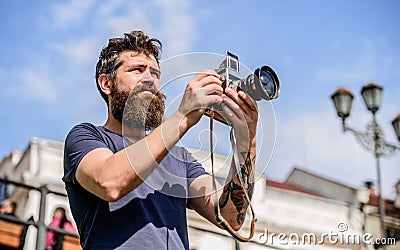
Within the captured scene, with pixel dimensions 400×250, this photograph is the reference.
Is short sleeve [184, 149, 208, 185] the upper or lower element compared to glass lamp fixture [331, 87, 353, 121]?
lower

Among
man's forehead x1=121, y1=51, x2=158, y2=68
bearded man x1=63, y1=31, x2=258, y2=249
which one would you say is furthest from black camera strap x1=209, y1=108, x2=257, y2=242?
man's forehead x1=121, y1=51, x2=158, y2=68

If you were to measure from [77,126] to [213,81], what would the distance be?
449 millimetres

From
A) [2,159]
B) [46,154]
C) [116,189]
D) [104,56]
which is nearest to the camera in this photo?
[116,189]

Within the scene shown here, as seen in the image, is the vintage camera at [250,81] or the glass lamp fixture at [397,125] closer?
the vintage camera at [250,81]

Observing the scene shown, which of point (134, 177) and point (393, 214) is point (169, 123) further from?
point (393, 214)

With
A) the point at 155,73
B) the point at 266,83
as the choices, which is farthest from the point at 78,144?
the point at 266,83

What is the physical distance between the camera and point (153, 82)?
7.02 ft

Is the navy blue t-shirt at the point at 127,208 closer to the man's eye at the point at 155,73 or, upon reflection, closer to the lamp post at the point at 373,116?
the man's eye at the point at 155,73

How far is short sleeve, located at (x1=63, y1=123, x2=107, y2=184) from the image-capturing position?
2.01 meters

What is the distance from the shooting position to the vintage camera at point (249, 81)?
6.75ft

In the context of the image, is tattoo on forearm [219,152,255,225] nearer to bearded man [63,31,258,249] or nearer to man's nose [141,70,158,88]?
bearded man [63,31,258,249]

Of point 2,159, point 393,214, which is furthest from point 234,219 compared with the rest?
point 2,159

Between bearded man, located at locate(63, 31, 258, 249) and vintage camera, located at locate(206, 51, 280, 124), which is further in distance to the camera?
vintage camera, located at locate(206, 51, 280, 124)

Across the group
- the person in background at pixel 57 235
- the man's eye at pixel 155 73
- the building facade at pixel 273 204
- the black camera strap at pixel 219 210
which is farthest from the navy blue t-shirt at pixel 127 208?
the building facade at pixel 273 204
